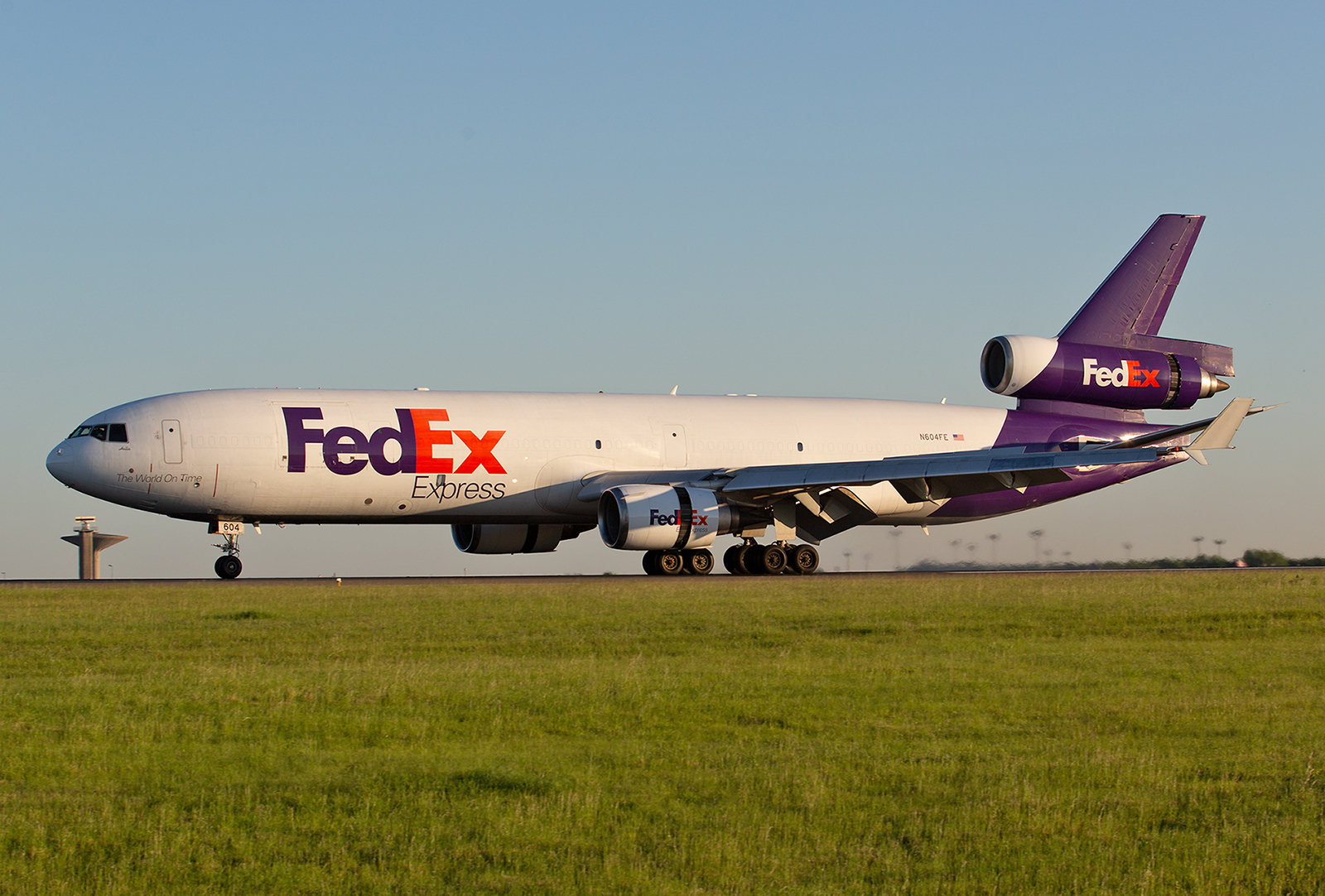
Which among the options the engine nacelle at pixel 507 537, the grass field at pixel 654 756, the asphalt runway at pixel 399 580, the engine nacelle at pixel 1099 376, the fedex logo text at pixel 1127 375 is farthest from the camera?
the fedex logo text at pixel 1127 375

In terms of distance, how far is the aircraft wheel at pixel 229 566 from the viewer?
31.4 m

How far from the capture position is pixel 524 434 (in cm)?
3338

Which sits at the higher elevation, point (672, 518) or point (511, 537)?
point (672, 518)

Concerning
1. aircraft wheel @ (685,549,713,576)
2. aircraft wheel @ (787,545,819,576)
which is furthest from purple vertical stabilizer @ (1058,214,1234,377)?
aircraft wheel @ (685,549,713,576)

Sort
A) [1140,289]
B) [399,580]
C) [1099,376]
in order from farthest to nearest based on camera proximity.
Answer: [1140,289] < [1099,376] < [399,580]

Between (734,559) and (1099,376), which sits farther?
(1099,376)

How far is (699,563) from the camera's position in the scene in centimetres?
3338

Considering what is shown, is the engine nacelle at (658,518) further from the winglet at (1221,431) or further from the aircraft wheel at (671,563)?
the winglet at (1221,431)

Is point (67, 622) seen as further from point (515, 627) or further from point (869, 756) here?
point (869, 756)

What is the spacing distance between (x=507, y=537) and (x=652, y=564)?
180 inches

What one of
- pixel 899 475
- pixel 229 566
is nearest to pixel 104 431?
pixel 229 566

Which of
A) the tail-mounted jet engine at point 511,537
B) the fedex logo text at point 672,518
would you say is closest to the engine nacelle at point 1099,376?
the fedex logo text at point 672,518

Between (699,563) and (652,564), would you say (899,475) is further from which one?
(652,564)

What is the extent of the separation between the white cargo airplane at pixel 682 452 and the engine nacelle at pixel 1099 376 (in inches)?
2.2
